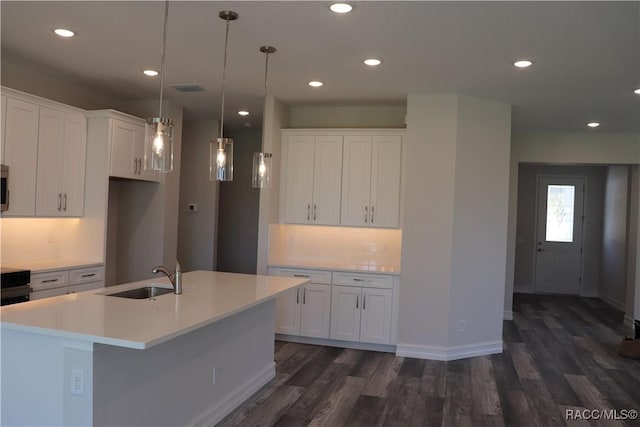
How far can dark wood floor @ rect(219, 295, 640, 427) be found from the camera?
3.70m

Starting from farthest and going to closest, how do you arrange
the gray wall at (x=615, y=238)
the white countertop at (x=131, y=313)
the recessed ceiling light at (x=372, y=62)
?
the gray wall at (x=615, y=238), the recessed ceiling light at (x=372, y=62), the white countertop at (x=131, y=313)

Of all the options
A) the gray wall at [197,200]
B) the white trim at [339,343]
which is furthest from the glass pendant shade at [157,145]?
the gray wall at [197,200]

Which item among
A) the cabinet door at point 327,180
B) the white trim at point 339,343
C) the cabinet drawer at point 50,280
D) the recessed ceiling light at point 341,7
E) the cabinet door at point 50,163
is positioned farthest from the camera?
the cabinet door at point 327,180

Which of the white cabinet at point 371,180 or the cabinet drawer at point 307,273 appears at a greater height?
the white cabinet at point 371,180

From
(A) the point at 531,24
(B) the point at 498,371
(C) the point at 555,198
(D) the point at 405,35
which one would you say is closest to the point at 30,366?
(D) the point at 405,35

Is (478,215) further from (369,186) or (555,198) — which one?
(555,198)

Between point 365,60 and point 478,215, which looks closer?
point 365,60

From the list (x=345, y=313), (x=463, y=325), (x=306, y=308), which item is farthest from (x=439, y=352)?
(x=306, y=308)

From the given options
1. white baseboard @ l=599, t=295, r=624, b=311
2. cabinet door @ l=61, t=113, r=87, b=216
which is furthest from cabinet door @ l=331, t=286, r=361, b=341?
white baseboard @ l=599, t=295, r=624, b=311

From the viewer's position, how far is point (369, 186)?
220 inches

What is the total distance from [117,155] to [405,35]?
10.6 ft

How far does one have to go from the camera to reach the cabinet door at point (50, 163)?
4605 mm

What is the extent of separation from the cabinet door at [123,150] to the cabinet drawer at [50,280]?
112cm

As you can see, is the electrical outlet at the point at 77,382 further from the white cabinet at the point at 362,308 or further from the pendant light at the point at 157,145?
the white cabinet at the point at 362,308
